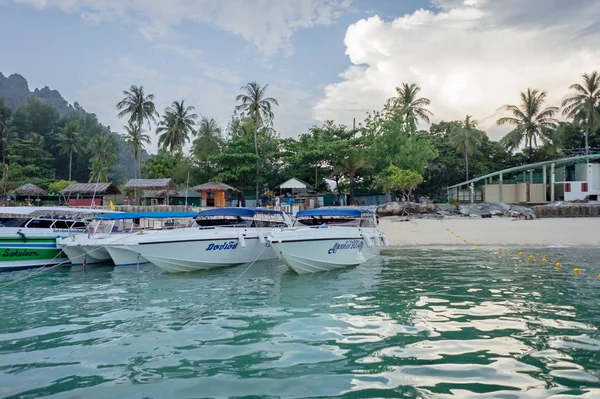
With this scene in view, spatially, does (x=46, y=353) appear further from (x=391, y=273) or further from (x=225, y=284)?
(x=391, y=273)

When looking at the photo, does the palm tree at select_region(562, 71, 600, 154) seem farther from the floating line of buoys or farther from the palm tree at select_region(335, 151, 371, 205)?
the floating line of buoys

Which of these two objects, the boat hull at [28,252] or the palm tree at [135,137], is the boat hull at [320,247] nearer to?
the boat hull at [28,252]

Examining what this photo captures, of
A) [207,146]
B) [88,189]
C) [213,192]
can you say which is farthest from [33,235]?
[207,146]

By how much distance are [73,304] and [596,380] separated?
395 inches

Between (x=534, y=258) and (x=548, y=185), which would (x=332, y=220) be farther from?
(x=548, y=185)

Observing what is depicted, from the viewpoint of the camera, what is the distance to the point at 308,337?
6754 mm

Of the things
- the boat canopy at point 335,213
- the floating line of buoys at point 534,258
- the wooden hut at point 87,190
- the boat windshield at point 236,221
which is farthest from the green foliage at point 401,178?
the wooden hut at point 87,190

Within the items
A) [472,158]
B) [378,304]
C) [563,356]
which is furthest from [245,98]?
[563,356]

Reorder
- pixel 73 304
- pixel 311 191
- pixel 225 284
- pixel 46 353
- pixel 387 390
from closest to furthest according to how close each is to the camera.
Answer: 1. pixel 387 390
2. pixel 46 353
3. pixel 73 304
4. pixel 225 284
5. pixel 311 191

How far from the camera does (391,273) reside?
12.7m

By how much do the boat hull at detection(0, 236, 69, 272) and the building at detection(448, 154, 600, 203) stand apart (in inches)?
1440

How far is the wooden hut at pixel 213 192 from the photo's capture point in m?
41.6

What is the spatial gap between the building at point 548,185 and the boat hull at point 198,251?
108 feet

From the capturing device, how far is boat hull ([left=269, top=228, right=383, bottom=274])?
1177cm
